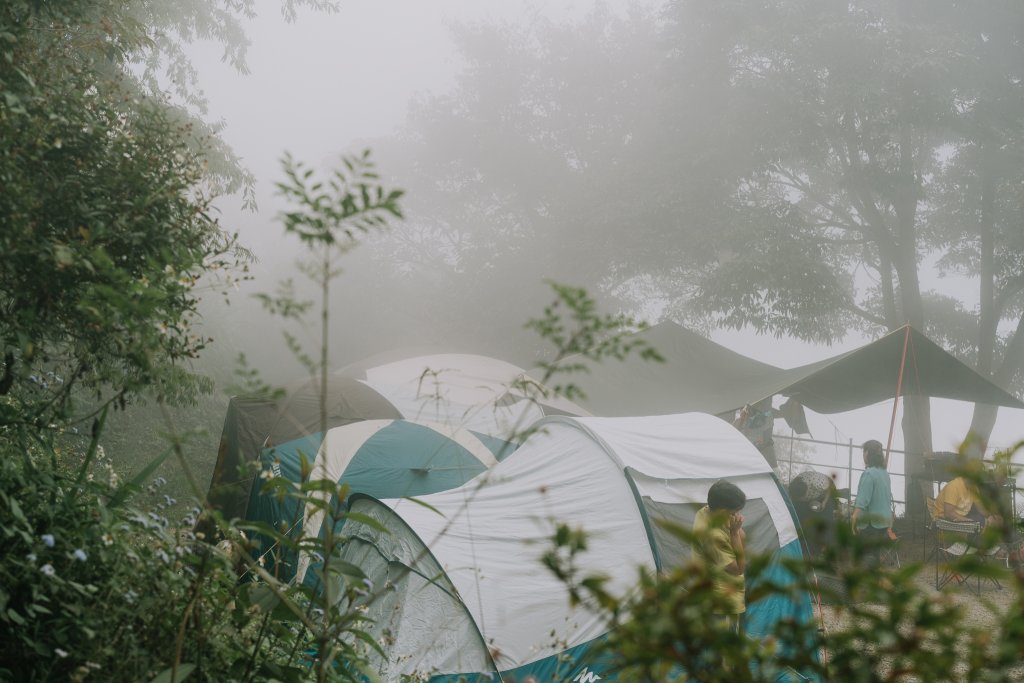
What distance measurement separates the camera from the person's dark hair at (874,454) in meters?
7.00

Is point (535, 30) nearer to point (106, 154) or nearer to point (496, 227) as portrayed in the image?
point (496, 227)

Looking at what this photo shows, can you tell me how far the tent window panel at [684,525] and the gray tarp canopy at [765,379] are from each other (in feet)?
12.0

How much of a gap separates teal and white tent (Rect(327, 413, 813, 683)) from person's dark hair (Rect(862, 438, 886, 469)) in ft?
6.11

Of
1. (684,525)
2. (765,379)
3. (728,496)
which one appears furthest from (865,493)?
(728,496)

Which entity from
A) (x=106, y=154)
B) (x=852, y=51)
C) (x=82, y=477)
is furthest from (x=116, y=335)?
(x=852, y=51)

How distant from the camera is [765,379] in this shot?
9766mm

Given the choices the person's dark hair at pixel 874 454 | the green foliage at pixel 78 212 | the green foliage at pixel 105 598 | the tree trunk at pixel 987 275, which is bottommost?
the green foliage at pixel 105 598

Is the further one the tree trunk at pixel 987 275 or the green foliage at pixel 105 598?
the tree trunk at pixel 987 275

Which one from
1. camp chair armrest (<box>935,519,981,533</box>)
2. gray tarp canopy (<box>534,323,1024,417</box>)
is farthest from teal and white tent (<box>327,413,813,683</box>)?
gray tarp canopy (<box>534,323,1024,417</box>)

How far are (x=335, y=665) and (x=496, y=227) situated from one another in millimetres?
19906

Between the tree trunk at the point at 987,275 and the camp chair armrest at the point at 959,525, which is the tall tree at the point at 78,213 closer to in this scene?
the camp chair armrest at the point at 959,525

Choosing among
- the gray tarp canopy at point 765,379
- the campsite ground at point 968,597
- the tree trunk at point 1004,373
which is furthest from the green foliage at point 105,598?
the tree trunk at point 1004,373

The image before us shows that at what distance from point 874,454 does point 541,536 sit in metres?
4.45

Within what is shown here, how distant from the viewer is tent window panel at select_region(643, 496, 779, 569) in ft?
15.2
